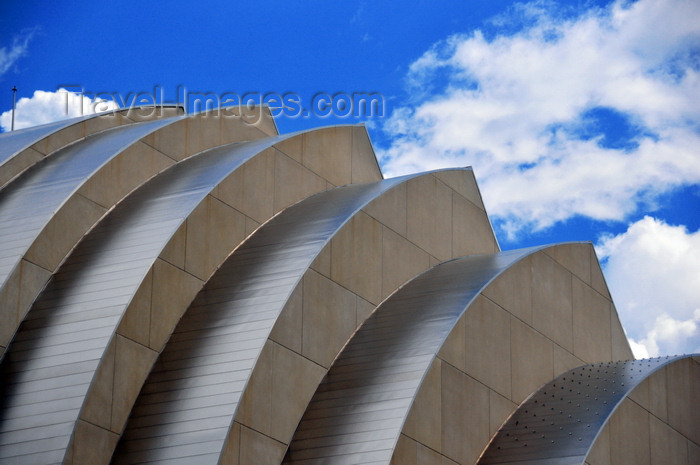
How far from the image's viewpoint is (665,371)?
34.1m

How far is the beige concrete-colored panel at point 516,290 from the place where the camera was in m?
32.9

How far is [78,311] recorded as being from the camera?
96.3 feet

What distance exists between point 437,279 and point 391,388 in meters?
5.37

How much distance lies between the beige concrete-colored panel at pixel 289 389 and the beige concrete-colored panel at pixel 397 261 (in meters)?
4.35

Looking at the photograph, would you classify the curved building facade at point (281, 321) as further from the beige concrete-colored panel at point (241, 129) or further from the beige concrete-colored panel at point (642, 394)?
the beige concrete-colored panel at point (241, 129)

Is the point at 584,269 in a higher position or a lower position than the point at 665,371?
higher

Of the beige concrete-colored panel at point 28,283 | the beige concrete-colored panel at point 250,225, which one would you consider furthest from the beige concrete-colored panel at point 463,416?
the beige concrete-colored panel at point 28,283

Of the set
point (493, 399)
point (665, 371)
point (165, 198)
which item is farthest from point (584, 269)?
point (165, 198)

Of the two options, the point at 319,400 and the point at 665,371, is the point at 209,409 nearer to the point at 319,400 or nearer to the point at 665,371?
the point at 319,400

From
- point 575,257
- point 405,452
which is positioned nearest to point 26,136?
point 405,452

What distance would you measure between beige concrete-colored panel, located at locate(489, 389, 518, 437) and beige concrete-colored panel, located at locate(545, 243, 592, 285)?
17.0 ft

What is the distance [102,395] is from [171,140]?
1018 cm

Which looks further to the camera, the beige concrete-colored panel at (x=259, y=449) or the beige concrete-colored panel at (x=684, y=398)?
the beige concrete-colored panel at (x=684, y=398)

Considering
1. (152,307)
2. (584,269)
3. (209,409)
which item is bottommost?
(209,409)
